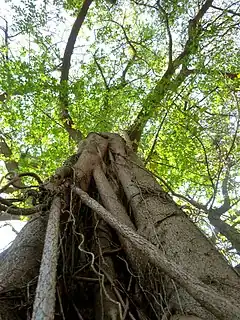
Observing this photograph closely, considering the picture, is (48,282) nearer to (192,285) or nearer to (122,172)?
(192,285)

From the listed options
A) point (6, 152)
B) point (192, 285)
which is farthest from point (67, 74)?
point (192, 285)

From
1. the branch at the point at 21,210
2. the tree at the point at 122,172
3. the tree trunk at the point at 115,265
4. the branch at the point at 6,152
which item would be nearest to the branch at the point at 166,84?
the tree at the point at 122,172

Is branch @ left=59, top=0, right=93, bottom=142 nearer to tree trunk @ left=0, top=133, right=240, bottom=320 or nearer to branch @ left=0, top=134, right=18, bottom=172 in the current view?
branch @ left=0, top=134, right=18, bottom=172

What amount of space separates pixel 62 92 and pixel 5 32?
275 centimetres

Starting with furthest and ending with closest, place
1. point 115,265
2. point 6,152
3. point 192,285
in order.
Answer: point 6,152, point 115,265, point 192,285

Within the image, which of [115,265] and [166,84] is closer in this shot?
[115,265]

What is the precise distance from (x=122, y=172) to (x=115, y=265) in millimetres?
1066

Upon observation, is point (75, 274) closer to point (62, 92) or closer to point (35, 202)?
point (35, 202)

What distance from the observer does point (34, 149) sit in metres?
6.30

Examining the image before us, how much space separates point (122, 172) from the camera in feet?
9.62

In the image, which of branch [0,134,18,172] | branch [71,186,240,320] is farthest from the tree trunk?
branch [0,134,18,172]

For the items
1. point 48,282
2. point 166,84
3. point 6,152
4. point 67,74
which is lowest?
point 48,282

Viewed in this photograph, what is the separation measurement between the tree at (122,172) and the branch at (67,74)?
24 millimetres

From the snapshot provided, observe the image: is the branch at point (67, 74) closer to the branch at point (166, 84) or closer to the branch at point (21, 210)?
the branch at point (166, 84)
